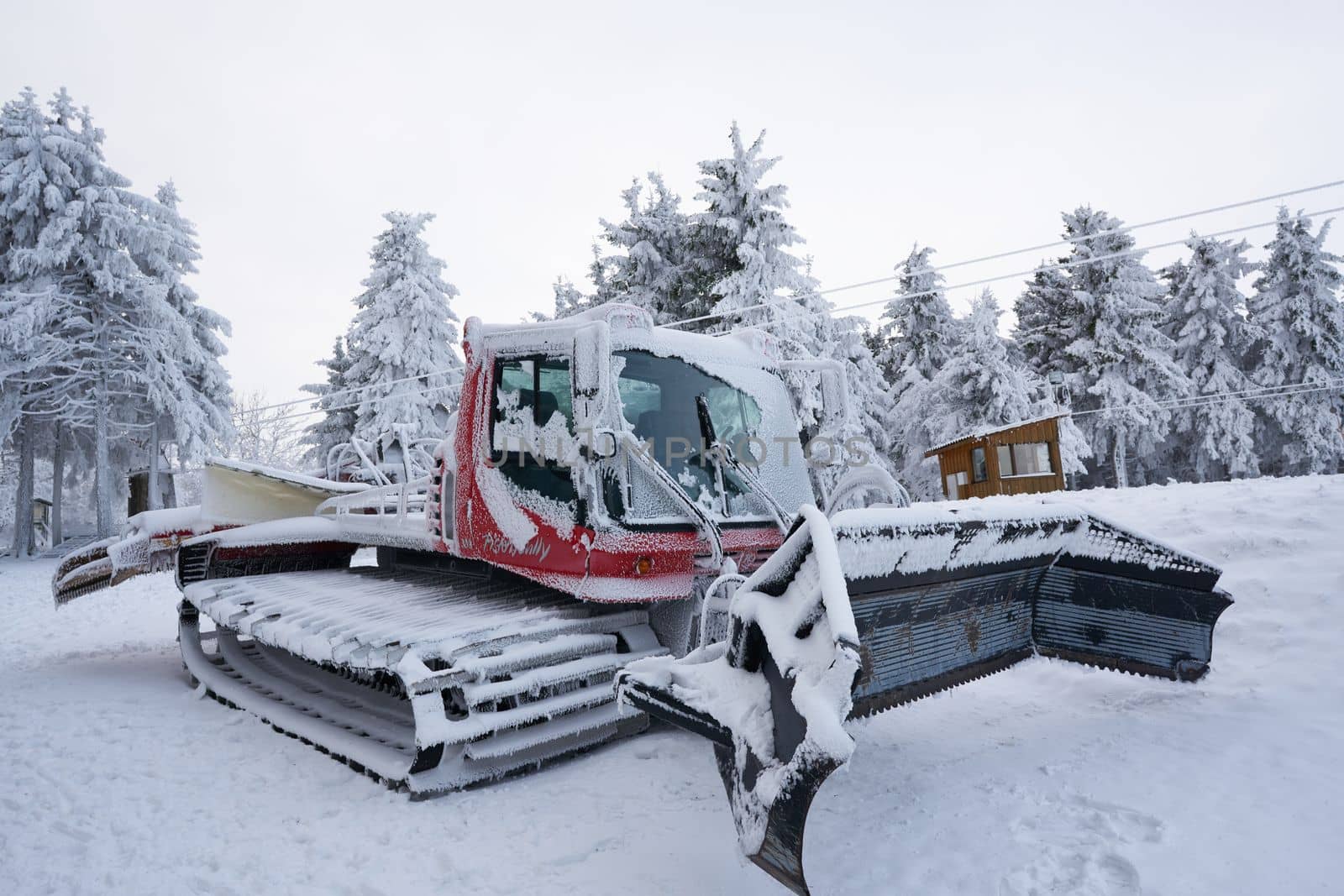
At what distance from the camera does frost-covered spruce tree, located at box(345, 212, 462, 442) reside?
81.1 feet

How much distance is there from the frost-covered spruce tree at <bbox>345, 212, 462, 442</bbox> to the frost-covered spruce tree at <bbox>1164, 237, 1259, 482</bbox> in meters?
28.9

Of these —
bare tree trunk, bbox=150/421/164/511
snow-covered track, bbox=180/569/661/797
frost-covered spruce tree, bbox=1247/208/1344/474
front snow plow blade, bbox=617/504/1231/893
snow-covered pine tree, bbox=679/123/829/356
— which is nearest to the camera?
front snow plow blade, bbox=617/504/1231/893

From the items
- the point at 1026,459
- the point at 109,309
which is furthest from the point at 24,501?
the point at 1026,459

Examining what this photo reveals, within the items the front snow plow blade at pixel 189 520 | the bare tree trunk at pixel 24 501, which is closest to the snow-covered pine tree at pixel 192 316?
the bare tree trunk at pixel 24 501

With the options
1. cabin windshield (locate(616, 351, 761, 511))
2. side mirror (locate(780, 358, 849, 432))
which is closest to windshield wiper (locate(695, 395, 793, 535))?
cabin windshield (locate(616, 351, 761, 511))

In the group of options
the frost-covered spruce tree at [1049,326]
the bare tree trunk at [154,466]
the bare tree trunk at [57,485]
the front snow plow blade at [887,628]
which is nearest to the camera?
the front snow plow blade at [887,628]

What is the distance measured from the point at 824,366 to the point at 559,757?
3.27 metres

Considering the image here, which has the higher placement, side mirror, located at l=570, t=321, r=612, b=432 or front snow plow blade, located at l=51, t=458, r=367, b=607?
side mirror, located at l=570, t=321, r=612, b=432

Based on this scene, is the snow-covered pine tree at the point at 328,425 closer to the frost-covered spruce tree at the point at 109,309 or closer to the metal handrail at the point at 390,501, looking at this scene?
the frost-covered spruce tree at the point at 109,309

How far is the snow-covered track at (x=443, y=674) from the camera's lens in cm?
359

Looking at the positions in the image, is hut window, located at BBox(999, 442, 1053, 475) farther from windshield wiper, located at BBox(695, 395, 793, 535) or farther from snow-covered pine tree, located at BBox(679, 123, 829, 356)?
windshield wiper, located at BBox(695, 395, 793, 535)

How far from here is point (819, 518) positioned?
8.57 feet

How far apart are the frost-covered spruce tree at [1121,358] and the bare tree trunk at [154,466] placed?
31.6 m

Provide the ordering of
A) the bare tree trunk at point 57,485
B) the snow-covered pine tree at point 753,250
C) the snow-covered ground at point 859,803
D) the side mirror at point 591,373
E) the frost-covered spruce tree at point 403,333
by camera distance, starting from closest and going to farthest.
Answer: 1. the snow-covered ground at point 859,803
2. the side mirror at point 591,373
3. the snow-covered pine tree at point 753,250
4. the bare tree trunk at point 57,485
5. the frost-covered spruce tree at point 403,333
